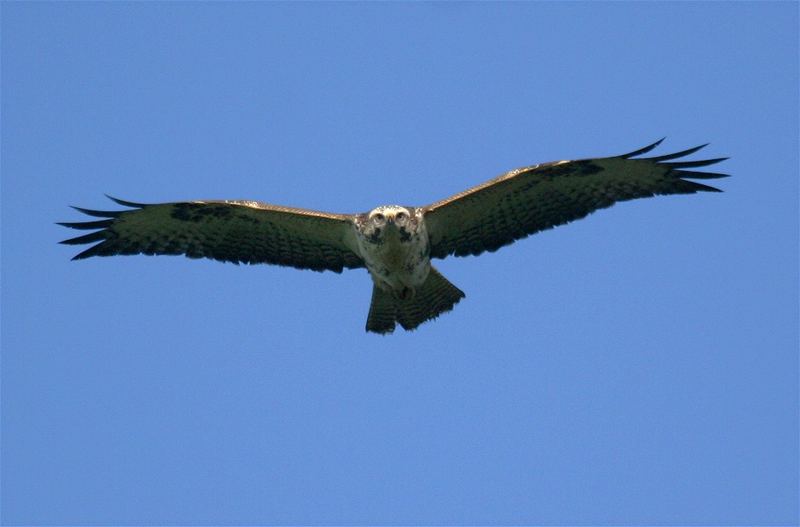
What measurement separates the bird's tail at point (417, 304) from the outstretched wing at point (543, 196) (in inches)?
16.5

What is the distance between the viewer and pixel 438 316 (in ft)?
58.0

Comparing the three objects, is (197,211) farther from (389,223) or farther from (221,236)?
(389,223)

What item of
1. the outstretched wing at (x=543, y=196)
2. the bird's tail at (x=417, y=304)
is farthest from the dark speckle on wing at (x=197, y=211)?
the outstretched wing at (x=543, y=196)

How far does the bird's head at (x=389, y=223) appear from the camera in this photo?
16609mm

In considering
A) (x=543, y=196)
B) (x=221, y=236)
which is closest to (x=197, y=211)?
(x=221, y=236)

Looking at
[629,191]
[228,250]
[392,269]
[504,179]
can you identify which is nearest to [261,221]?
[228,250]

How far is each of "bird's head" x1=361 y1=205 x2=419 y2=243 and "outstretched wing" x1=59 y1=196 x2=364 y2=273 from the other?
866mm

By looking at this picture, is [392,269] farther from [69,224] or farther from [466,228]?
[69,224]

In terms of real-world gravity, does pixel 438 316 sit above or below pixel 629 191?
below

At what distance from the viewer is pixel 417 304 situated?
17.6 m

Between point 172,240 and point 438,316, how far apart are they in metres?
3.11

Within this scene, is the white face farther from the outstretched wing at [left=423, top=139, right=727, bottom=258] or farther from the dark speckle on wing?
the dark speckle on wing

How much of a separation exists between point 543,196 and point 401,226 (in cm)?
176

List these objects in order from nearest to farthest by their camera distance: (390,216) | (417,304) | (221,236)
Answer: (390,216)
(417,304)
(221,236)
